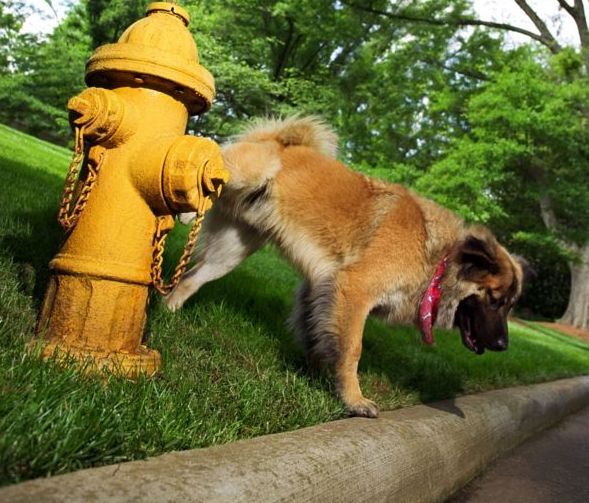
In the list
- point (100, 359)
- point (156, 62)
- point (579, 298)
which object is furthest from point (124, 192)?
point (579, 298)

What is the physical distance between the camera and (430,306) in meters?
3.90

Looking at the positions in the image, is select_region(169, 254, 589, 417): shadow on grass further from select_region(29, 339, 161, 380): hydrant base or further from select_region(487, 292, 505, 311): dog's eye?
select_region(29, 339, 161, 380): hydrant base

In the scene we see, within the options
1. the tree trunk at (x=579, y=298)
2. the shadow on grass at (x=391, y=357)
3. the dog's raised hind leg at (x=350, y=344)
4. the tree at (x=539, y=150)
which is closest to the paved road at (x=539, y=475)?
the shadow on grass at (x=391, y=357)

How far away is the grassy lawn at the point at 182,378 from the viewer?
1.68 metres

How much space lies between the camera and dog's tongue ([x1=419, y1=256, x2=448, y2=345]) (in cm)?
389

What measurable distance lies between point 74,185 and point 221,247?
6.92 ft

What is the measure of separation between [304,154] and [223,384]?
2.08 m

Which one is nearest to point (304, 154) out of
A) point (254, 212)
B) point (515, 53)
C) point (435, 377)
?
point (254, 212)

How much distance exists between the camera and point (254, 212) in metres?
4.31

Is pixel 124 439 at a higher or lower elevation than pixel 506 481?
higher

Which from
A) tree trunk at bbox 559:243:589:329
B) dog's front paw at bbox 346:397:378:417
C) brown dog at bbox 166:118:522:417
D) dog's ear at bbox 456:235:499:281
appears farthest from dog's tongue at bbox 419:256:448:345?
tree trunk at bbox 559:243:589:329

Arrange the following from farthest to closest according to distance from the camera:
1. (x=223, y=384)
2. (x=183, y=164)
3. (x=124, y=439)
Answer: (x=223, y=384), (x=183, y=164), (x=124, y=439)

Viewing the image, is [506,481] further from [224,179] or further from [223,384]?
[224,179]

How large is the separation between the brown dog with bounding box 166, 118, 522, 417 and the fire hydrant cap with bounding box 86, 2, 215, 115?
60.0 inches
